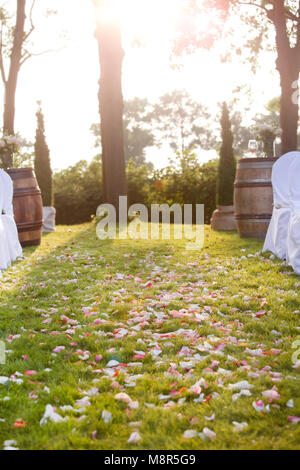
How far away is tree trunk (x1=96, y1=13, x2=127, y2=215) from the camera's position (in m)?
13.7

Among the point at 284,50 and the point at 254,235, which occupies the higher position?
the point at 284,50

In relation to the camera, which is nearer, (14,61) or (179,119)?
(14,61)

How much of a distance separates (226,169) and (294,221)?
21.3 ft

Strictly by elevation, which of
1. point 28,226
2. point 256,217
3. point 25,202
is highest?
point 25,202

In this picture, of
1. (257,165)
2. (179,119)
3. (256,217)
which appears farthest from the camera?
(179,119)

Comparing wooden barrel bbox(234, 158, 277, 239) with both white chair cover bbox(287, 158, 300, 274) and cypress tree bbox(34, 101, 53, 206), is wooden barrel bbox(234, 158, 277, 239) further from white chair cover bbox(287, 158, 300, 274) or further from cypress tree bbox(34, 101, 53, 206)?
cypress tree bbox(34, 101, 53, 206)

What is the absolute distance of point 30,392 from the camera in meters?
2.96

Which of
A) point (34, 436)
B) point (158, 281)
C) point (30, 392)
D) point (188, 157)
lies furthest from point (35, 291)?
point (188, 157)
